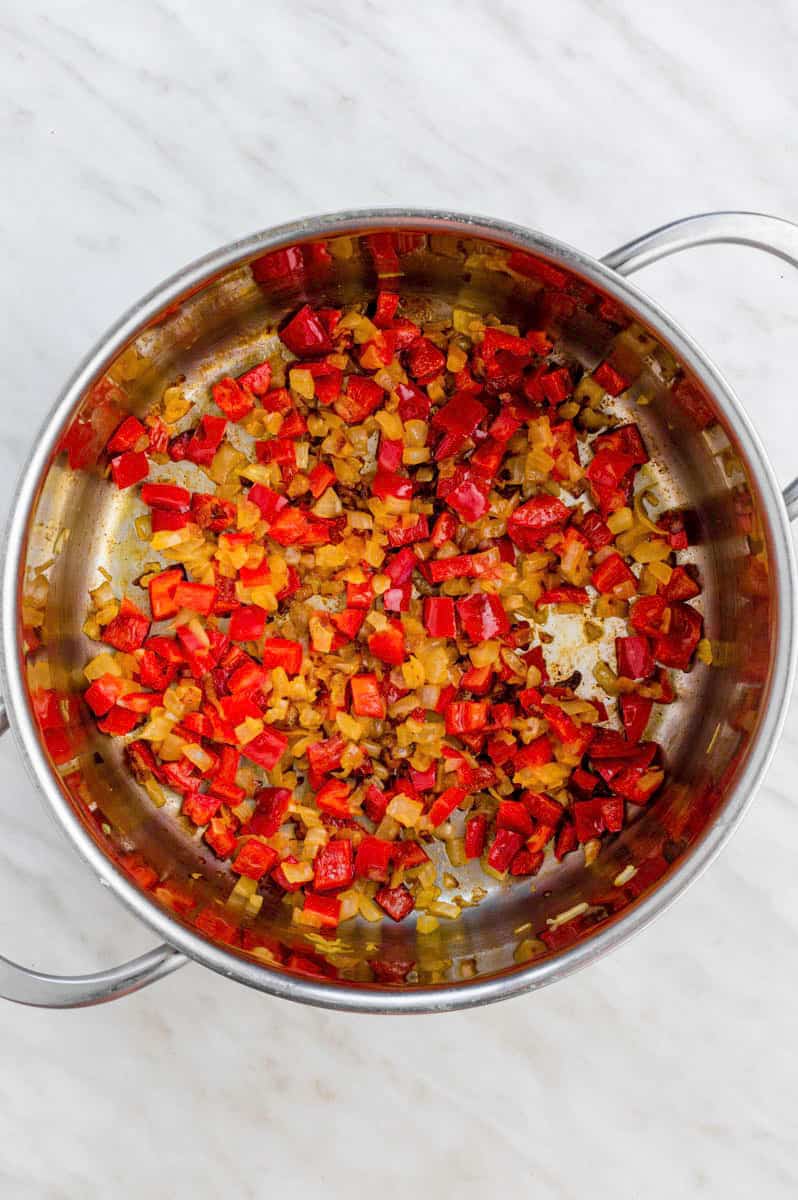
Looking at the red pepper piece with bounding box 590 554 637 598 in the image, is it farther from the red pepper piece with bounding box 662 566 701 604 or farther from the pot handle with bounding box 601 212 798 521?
the pot handle with bounding box 601 212 798 521

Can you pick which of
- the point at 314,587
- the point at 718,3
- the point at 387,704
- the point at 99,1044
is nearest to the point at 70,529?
the point at 314,587

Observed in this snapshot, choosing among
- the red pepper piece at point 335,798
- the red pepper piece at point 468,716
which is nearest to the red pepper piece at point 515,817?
the red pepper piece at point 468,716

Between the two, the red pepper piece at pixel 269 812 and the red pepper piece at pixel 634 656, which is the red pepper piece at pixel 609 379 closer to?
the red pepper piece at pixel 634 656

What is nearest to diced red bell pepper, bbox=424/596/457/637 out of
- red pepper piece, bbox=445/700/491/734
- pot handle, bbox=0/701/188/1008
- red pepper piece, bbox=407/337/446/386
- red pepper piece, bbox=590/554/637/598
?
red pepper piece, bbox=445/700/491/734

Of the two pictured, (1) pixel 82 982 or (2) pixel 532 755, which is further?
(2) pixel 532 755

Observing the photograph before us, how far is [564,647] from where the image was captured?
1438 millimetres

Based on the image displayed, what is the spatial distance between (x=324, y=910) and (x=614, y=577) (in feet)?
2.06

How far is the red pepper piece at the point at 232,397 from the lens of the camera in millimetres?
1396

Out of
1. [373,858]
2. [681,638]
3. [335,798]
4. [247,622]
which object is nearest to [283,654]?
[247,622]

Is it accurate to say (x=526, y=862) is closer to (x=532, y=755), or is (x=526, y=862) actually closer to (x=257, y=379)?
(x=532, y=755)

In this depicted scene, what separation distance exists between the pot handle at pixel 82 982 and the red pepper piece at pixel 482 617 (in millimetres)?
578

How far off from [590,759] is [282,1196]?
2.56 feet

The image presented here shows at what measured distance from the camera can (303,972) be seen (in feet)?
3.96

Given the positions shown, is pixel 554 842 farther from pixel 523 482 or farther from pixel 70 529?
pixel 70 529
